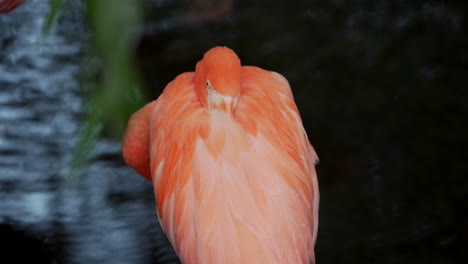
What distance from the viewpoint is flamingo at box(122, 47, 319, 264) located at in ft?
4.70

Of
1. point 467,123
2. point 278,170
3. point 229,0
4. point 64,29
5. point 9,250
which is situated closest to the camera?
point 278,170

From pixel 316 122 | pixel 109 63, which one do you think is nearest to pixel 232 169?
pixel 109 63

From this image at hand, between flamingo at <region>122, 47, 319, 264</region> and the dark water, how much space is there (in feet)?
2.21

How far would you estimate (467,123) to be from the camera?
2.89 m

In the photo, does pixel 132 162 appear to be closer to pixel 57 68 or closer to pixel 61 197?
pixel 61 197

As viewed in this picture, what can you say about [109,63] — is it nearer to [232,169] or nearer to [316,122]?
[232,169]

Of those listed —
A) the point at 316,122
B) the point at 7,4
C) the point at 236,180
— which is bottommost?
the point at 316,122

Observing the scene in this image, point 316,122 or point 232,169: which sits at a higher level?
point 232,169

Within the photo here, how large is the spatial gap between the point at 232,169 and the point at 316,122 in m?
1.51

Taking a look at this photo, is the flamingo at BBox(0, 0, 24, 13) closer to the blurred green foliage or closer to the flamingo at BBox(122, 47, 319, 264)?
the flamingo at BBox(122, 47, 319, 264)

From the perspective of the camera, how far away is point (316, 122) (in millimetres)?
2959

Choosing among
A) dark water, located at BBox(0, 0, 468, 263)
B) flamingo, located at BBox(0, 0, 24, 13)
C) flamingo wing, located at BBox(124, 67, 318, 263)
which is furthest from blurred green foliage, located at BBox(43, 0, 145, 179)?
dark water, located at BBox(0, 0, 468, 263)

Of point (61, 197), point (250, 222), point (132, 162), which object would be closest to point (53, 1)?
point (250, 222)

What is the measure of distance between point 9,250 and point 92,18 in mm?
1843
